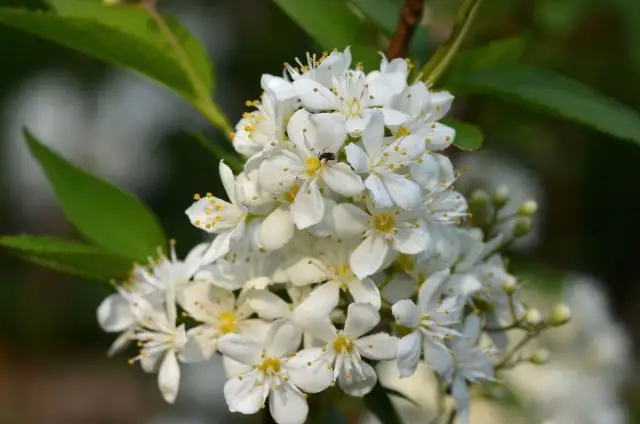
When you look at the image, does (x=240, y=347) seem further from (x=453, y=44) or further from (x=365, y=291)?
(x=453, y=44)

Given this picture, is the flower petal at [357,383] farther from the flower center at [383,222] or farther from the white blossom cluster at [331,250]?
the flower center at [383,222]

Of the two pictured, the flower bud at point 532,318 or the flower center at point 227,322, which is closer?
the flower center at point 227,322

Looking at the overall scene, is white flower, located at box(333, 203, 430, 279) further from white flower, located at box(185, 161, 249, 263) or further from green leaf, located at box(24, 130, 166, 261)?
green leaf, located at box(24, 130, 166, 261)

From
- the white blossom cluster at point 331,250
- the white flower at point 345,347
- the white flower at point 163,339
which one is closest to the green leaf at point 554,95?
the white blossom cluster at point 331,250

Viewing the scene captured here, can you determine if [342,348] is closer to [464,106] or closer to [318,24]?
[318,24]

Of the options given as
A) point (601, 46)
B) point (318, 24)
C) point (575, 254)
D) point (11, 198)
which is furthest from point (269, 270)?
point (11, 198)

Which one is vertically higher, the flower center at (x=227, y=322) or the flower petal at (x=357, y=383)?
the flower center at (x=227, y=322)

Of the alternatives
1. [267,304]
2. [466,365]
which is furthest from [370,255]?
[466,365]
